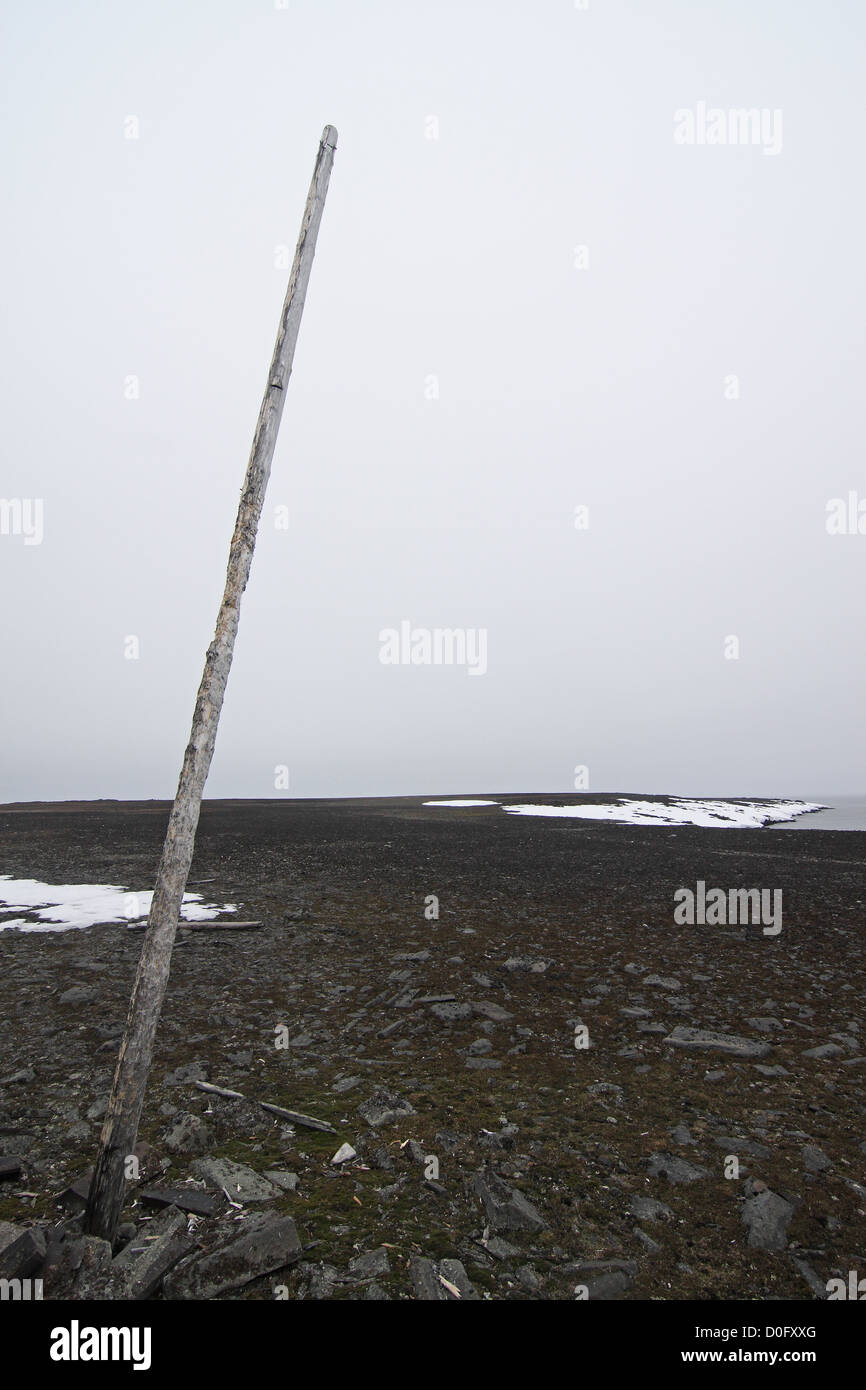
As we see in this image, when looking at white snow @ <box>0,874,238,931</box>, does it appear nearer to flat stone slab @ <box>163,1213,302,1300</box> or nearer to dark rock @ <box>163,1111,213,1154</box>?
dark rock @ <box>163,1111,213,1154</box>

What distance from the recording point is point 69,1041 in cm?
767

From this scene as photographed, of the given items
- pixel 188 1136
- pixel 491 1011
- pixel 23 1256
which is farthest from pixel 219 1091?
pixel 491 1011

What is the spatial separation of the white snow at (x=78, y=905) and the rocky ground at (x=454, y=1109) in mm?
914

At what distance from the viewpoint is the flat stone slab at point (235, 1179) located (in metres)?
4.84

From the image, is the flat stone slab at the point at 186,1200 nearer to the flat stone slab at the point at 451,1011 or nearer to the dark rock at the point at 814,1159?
the flat stone slab at the point at 451,1011

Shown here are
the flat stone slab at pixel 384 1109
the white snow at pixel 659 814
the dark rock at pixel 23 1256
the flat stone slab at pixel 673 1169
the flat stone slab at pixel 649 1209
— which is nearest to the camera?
the dark rock at pixel 23 1256

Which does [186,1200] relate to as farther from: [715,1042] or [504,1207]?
[715,1042]

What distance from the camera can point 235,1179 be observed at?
502cm

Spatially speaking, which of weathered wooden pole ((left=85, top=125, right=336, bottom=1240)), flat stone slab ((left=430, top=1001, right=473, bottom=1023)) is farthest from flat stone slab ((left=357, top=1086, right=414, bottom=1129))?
weathered wooden pole ((left=85, top=125, right=336, bottom=1240))

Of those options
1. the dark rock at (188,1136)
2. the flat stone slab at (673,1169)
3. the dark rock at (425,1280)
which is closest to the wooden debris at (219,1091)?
the dark rock at (188,1136)

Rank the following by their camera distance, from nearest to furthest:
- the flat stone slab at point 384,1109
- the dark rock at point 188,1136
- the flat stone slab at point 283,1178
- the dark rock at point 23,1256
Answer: the dark rock at point 23,1256, the flat stone slab at point 283,1178, the dark rock at point 188,1136, the flat stone slab at point 384,1109

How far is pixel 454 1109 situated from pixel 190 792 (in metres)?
3.86
